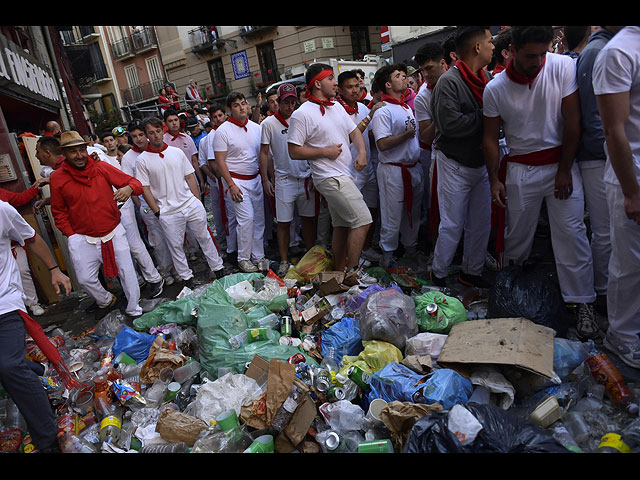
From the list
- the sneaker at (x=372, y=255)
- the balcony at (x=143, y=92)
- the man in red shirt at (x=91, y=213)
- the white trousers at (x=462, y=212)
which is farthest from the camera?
the balcony at (x=143, y=92)

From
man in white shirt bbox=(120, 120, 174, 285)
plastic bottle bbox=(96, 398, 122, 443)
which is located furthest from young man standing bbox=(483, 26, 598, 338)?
man in white shirt bbox=(120, 120, 174, 285)

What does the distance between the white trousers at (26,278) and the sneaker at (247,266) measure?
2612mm

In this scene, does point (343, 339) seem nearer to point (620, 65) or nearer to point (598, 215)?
point (598, 215)

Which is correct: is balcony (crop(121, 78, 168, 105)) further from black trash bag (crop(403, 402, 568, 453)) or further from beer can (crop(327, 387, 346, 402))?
black trash bag (crop(403, 402, 568, 453))

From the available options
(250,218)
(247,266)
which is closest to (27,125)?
(250,218)

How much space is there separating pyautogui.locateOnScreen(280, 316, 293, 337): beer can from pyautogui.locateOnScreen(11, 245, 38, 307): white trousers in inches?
145

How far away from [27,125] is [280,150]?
1125 centimetres

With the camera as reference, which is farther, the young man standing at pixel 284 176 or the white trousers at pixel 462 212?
the young man standing at pixel 284 176

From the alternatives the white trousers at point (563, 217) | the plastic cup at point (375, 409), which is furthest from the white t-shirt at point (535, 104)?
the plastic cup at point (375, 409)

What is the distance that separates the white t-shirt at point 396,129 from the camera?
416 cm

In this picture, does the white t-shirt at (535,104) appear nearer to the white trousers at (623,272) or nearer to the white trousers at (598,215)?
the white trousers at (598,215)

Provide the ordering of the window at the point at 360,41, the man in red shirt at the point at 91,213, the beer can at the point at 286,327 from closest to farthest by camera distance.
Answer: the beer can at the point at 286,327
the man in red shirt at the point at 91,213
the window at the point at 360,41

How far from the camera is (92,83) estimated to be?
32469 mm
